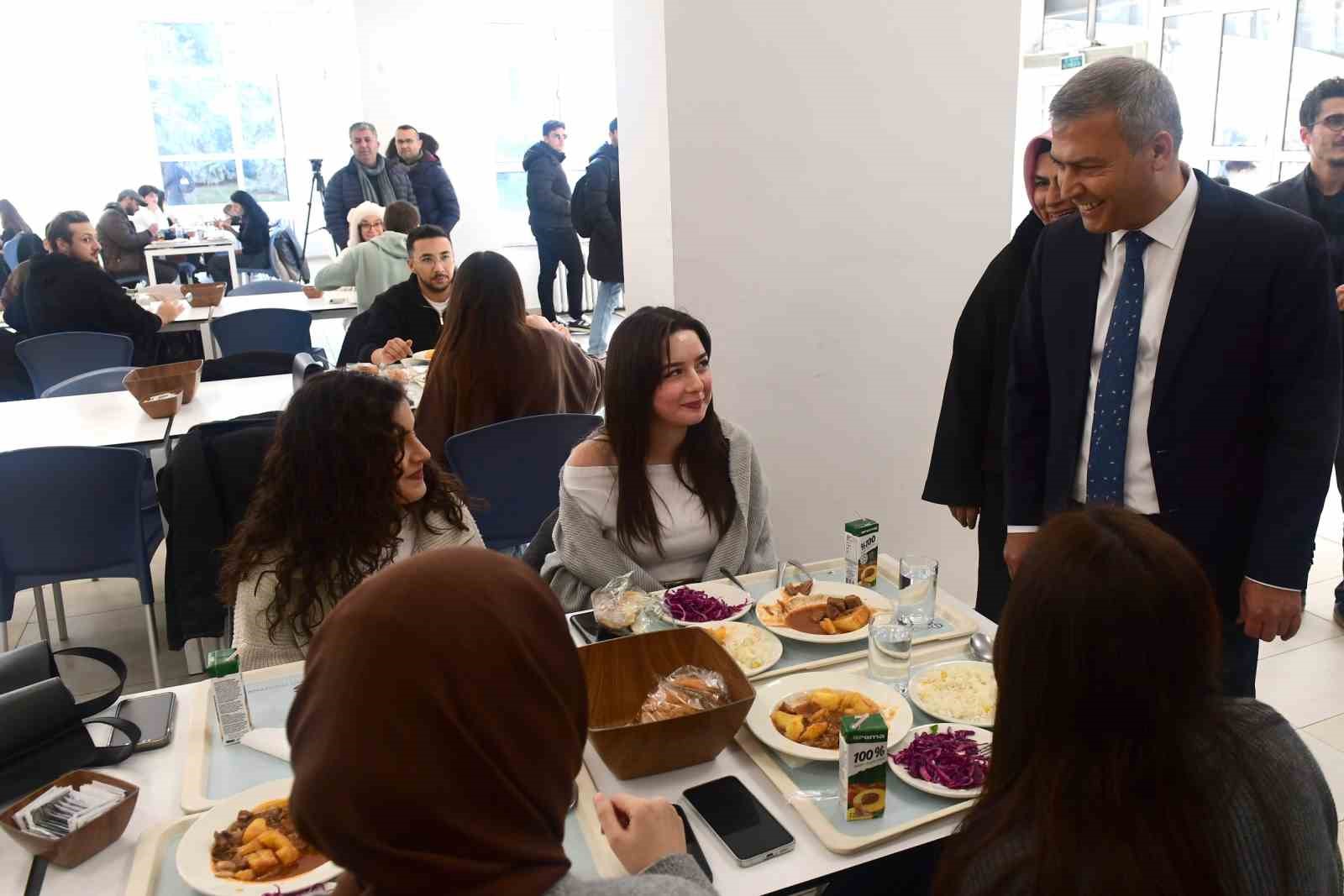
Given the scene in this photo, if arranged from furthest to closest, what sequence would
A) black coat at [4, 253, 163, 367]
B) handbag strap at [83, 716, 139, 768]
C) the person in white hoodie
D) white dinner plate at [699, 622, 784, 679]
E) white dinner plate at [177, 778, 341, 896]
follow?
the person in white hoodie → black coat at [4, 253, 163, 367] → white dinner plate at [699, 622, 784, 679] → handbag strap at [83, 716, 139, 768] → white dinner plate at [177, 778, 341, 896]

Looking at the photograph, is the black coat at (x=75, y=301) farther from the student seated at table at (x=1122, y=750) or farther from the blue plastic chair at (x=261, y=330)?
the student seated at table at (x=1122, y=750)

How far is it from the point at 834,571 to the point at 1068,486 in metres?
0.52

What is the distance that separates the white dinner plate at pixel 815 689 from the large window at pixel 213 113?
1177cm

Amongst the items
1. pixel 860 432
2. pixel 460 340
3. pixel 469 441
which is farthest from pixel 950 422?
pixel 460 340

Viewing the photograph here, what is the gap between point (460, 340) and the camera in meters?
3.28

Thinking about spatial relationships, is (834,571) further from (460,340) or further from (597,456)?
(460,340)

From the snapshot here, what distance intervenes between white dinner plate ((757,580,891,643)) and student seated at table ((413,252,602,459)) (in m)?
1.48

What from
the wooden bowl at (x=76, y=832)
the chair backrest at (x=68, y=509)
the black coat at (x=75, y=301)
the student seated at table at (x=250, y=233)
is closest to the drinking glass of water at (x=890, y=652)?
the wooden bowl at (x=76, y=832)

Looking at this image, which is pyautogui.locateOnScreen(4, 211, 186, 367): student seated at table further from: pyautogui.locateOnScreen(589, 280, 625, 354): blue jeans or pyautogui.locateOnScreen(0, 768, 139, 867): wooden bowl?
pyautogui.locateOnScreen(0, 768, 139, 867): wooden bowl

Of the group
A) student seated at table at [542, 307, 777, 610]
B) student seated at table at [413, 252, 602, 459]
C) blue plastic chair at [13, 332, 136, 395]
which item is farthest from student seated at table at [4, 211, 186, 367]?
student seated at table at [542, 307, 777, 610]

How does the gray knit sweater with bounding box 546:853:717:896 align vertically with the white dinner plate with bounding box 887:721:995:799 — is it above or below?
above

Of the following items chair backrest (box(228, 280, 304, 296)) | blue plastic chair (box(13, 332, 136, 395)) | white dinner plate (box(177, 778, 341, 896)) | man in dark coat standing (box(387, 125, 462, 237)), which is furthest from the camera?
man in dark coat standing (box(387, 125, 462, 237))

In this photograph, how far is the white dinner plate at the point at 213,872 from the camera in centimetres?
123

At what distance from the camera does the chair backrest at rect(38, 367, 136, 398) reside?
13.9 feet
